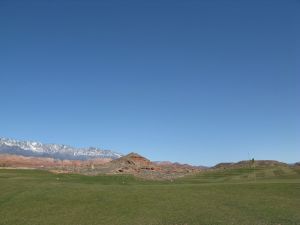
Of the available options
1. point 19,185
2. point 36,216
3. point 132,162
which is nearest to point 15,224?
point 36,216

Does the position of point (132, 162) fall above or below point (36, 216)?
above

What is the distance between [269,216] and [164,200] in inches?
454

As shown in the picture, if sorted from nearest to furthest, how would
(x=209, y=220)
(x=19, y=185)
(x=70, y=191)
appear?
(x=209, y=220), (x=70, y=191), (x=19, y=185)

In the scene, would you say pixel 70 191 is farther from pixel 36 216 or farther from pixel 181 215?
pixel 181 215

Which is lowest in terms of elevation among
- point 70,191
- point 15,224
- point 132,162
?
point 15,224

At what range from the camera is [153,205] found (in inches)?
1650

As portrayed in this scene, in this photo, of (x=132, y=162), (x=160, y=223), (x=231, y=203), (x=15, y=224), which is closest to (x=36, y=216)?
(x=15, y=224)

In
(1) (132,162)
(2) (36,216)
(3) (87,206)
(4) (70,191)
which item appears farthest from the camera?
(1) (132,162)

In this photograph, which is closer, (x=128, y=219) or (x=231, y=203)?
(x=128, y=219)

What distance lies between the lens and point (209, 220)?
3534 centimetres

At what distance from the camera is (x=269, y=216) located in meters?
36.3

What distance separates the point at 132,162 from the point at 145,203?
115346 millimetres

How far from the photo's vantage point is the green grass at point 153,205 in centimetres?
3650

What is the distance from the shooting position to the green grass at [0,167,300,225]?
120 ft
